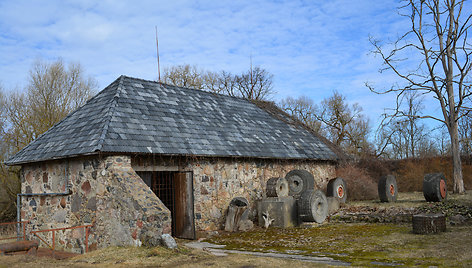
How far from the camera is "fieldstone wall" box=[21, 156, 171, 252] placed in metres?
8.97

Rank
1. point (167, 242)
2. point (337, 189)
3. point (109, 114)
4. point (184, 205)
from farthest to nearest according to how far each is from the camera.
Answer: point (337, 189)
point (184, 205)
point (109, 114)
point (167, 242)

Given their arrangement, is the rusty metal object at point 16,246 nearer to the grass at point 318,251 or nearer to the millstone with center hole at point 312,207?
the grass at point 318,251

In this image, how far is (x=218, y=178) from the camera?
12.8 meters

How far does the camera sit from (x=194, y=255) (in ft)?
26.7

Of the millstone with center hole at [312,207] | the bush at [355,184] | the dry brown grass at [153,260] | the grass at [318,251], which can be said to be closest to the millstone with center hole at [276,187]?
the millstone with center hole at [312,207]

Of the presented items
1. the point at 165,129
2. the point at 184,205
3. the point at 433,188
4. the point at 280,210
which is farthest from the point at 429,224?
the point at 165,129

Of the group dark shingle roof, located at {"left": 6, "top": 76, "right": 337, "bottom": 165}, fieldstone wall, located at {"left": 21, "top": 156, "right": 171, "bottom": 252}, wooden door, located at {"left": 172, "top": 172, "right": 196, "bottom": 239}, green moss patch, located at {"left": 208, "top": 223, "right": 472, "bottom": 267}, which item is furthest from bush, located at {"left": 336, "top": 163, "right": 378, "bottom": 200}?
fieldstone wall, located at {"left": 21, "top": 156, "right": 171, "bottom": 252}

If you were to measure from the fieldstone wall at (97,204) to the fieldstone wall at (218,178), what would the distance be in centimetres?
104

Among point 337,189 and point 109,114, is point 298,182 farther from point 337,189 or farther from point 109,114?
point 109,114

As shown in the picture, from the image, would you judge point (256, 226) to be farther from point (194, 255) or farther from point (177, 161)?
point (194, 255)

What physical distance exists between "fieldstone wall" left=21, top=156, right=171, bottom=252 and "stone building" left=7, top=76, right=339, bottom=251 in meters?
0.02

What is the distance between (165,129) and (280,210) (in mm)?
4326

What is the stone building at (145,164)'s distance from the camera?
31.9 feet

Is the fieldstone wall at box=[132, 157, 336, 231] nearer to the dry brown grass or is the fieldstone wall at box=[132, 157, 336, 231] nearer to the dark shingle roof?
the dark shingle roof
